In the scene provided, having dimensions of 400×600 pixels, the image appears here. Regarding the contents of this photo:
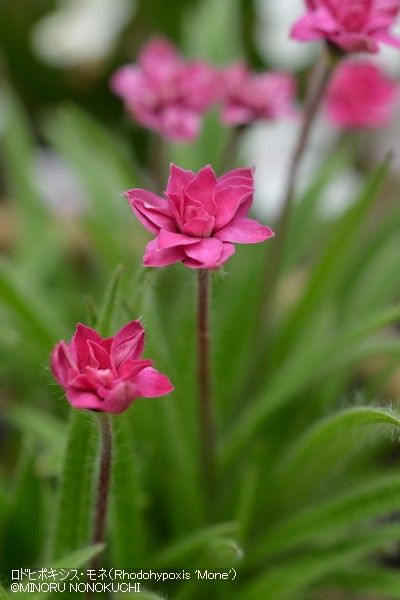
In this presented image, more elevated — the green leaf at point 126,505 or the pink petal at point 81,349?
the pink petal at point 81,349

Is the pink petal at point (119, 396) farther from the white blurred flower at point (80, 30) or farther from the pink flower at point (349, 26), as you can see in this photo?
the white blurred flower at point (80, 30)

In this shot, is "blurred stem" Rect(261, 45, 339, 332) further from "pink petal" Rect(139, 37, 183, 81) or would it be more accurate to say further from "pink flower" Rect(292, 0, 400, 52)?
"pink petal" Rect(139, 37, 183, 81)

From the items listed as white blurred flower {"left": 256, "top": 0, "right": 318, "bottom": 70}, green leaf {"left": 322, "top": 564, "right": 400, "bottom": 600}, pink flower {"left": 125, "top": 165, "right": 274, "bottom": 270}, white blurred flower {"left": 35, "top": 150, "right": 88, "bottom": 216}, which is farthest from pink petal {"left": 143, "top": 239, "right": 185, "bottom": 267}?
white blurred flower {"left": 256, "top": 0, "right": 318, "bottom": 70}

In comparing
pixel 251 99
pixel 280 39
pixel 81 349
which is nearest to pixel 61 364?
pixel 81 349

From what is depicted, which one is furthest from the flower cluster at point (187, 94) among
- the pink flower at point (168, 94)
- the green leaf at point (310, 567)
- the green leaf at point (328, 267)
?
the green leaf at point (310, 567)

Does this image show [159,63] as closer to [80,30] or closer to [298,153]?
[298,153]

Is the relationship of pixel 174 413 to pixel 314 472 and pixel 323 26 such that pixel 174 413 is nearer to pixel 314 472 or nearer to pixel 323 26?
pixel 314 472

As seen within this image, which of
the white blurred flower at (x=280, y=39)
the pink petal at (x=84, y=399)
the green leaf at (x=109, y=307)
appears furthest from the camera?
the white blurred flower at (x=280, y=39)

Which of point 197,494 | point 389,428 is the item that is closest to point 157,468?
point 197,494
